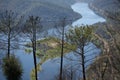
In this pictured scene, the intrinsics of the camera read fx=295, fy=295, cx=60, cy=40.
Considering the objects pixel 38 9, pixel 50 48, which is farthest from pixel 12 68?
pixel 38 9

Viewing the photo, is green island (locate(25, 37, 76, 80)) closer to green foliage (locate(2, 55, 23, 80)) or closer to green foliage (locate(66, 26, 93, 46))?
green foliage (locate(66, 26, 93, 46))

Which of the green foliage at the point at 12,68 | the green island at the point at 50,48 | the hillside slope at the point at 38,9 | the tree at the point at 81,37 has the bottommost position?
the green foliage at the point at 12,68

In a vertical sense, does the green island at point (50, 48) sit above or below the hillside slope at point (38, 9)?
below

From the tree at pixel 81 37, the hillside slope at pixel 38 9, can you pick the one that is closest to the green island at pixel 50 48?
the tree at pixel 81 37

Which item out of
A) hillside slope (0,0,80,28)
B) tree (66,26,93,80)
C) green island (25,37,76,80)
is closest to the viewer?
tree (66,26,93,80)

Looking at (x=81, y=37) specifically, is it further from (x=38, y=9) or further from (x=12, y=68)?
(x=38, y=9)

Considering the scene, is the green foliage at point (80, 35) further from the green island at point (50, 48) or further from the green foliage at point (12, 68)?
the green foliage at point (12, 68)

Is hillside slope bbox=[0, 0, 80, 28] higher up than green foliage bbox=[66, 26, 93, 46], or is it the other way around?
hillside slope bbox=[0, 0, 80, 28]

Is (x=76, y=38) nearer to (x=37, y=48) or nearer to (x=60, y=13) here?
(x=37, y=48)

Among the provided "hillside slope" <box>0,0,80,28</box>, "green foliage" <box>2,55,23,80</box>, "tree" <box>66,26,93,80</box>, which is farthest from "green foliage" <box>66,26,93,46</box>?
"hillside slope" <box>0,0,80,28</box>

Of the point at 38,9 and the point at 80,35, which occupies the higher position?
the point at 38,9

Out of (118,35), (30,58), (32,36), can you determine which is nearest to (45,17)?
(30,58)

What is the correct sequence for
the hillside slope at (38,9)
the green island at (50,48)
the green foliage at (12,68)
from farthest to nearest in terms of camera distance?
the hillside slope at (38,9) < the green island at (50,48) < the green foliage at (12,68)
